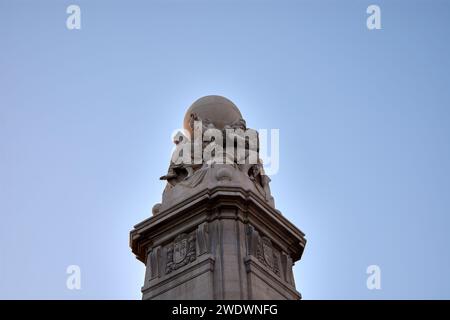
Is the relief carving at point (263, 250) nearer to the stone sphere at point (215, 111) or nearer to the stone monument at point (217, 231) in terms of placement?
the stone monument at point (217, 231)

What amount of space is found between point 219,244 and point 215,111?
7619mm

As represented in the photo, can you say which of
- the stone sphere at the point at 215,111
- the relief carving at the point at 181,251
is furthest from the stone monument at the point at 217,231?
the stone sphere at the point at 215,111

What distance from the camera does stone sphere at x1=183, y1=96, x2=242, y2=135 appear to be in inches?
1347

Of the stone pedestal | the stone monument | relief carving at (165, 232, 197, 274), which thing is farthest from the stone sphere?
relief carving at (165, 232, 197, 274)

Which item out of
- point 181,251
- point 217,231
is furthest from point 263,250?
point 181,251

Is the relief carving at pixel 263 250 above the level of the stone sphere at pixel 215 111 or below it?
below

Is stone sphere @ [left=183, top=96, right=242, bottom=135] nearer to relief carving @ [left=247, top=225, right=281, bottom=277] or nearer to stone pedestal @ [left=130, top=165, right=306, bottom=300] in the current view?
stone pedestal @ [left=130, top=165, right=306, bottom=300]

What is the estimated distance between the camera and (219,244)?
93.3 feet

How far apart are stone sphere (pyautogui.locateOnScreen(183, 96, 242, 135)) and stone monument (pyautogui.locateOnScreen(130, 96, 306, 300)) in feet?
2.65

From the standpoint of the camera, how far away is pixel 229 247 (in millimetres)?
28297

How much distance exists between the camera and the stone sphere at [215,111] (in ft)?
112

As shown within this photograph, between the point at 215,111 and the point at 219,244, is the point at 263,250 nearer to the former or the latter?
the point at 219,244

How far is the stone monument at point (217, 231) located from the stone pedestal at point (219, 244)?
33 mm
